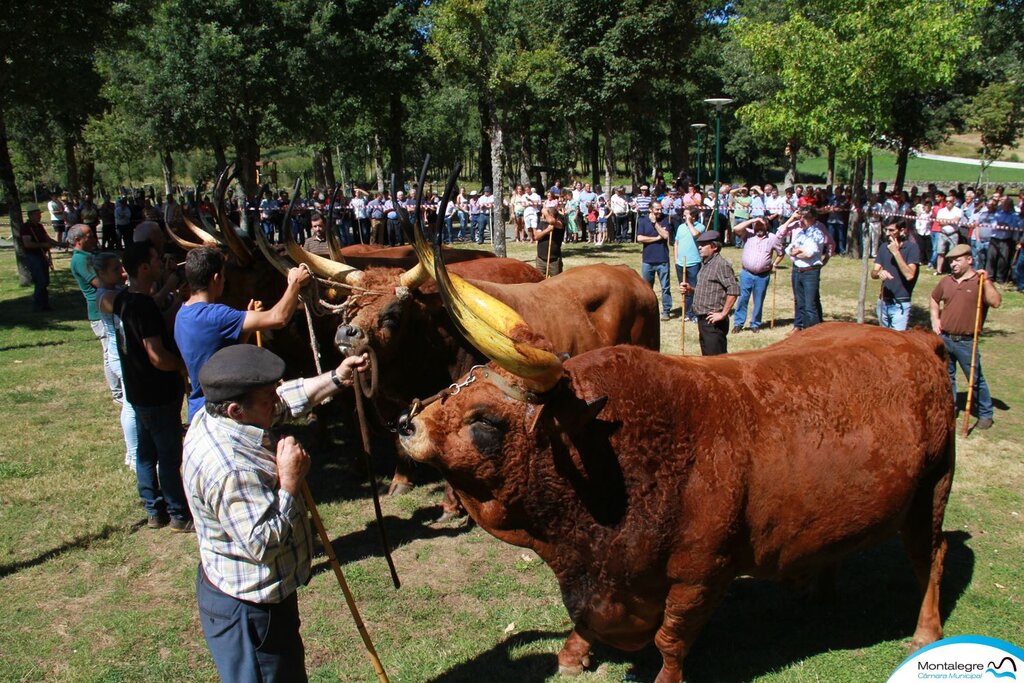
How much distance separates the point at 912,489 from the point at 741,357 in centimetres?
117

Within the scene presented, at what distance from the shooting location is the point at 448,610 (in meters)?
5.07

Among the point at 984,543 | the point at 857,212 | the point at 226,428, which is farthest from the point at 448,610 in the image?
the point at 857,212

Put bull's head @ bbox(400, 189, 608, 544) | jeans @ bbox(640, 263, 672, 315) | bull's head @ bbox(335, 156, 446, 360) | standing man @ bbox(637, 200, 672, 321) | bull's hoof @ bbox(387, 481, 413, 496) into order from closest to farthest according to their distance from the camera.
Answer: bull's head @ bbox(400, 189, 608, 544)
bull's head @ bbox(335, 156, 446, 360)
bull's hoof @ bbox(387, 481, 413, 496)
standing man @ bbox(637, 200, 672, 321)
jeans @ bbox(640, 263, 672, 315)

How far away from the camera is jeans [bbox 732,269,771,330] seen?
496 inches

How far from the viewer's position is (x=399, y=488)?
693 centimetres

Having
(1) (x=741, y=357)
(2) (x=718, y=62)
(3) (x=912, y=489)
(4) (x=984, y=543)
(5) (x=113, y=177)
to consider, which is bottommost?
(4) (x=984, y=543)

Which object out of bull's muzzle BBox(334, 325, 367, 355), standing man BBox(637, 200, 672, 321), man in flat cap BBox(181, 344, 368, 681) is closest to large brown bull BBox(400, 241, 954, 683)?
man in flat cap BBox(181, 344, 368, 681)

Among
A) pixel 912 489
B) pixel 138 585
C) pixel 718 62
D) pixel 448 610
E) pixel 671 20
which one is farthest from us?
pixel 718 62

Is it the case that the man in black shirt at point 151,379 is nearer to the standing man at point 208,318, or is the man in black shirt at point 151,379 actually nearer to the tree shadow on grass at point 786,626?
the standing man at point 208,318

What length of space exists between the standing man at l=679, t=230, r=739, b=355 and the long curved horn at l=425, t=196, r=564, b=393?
5567mm

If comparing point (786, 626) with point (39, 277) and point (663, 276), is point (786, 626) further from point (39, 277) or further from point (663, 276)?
point (39, 277)

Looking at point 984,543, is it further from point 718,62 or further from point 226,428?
point 718,62

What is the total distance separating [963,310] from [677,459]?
6.40 meters

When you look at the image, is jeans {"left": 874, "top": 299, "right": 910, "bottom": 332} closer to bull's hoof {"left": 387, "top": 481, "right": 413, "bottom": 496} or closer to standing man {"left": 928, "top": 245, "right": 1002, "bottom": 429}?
standing man {"left": 928, "top": 245, "right": 1002, "bottom": 429}
